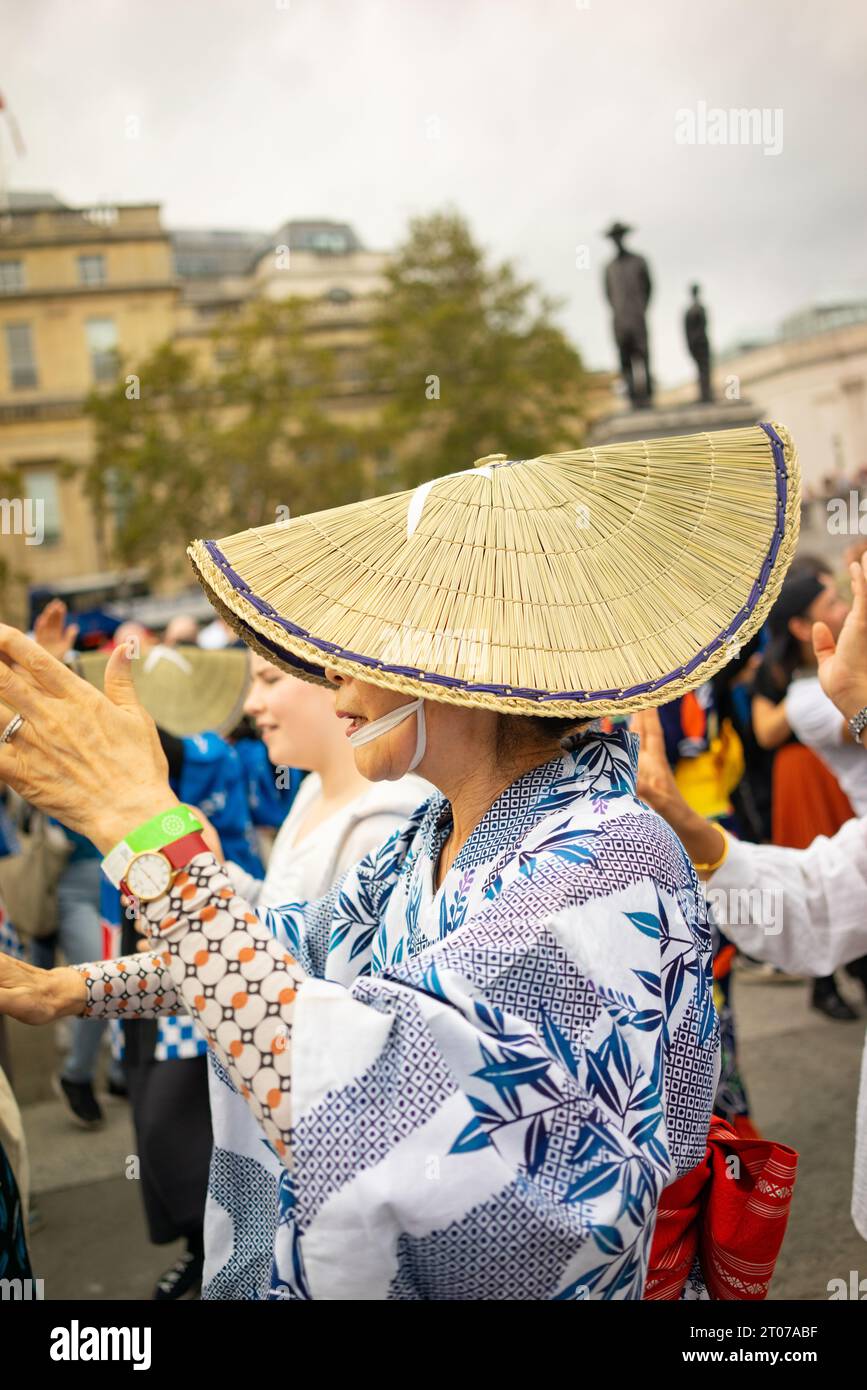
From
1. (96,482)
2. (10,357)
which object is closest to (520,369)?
(96,482)

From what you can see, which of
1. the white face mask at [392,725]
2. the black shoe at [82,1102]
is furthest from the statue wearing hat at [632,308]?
the white face mask at [392,725]

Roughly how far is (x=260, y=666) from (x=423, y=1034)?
2253 millimetres

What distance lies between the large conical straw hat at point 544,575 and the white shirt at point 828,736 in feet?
8.70

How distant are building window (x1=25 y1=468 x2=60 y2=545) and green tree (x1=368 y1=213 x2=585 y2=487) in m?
16.9

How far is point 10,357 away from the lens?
136ft

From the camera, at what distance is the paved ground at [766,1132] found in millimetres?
3695

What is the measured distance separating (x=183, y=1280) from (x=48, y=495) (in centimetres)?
4079

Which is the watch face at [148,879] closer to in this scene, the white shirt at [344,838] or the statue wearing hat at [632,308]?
the white shirt at [344,838]

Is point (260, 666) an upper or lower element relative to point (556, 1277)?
upper

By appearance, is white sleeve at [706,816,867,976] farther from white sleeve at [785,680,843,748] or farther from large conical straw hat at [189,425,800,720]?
white sleeve at [785,680,843,748]

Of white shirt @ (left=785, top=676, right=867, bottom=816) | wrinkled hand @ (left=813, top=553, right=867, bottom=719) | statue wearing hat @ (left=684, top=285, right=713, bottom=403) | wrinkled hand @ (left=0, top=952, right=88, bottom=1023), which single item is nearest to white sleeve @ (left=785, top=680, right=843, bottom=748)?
white shirt @ (left=785, top=676, right=867, bottom=816)

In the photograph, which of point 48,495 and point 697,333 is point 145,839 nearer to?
point 697,333

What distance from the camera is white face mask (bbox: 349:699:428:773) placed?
5.67ft
